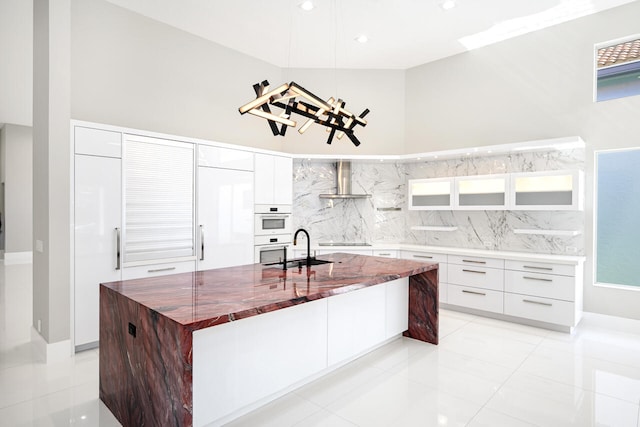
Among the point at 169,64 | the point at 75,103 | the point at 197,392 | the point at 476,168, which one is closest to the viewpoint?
the point at 197,392

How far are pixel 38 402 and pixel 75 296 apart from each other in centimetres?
102

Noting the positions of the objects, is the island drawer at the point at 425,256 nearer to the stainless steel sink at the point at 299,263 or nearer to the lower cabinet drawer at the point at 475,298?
the lower cabinet drawer at the point at 475,298

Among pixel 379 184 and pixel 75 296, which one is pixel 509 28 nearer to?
pixel 379 184

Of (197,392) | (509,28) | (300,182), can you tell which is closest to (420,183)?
(300,182)

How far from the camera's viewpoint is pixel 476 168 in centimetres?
527

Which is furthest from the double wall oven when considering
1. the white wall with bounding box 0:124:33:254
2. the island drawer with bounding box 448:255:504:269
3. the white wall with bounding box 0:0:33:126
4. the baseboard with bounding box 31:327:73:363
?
the white wall with bounding box 0:124:33:254

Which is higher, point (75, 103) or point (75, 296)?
point (75, 103)

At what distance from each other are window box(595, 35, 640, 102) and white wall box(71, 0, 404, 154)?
2.68 meters

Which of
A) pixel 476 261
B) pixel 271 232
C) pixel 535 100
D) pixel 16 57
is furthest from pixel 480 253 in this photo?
pixel 16 57

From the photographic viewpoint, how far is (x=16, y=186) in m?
9.54

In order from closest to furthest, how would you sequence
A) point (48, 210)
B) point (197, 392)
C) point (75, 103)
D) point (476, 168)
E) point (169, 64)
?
point (197, 392), point (48, 210), point (75, 103), point (169, 64), point (476, 168)

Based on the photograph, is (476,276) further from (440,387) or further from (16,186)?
(16,186)

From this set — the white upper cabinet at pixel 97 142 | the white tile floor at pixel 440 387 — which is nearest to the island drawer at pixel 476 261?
the white tile floor at pixel 440 387

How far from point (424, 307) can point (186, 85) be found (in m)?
4.19
